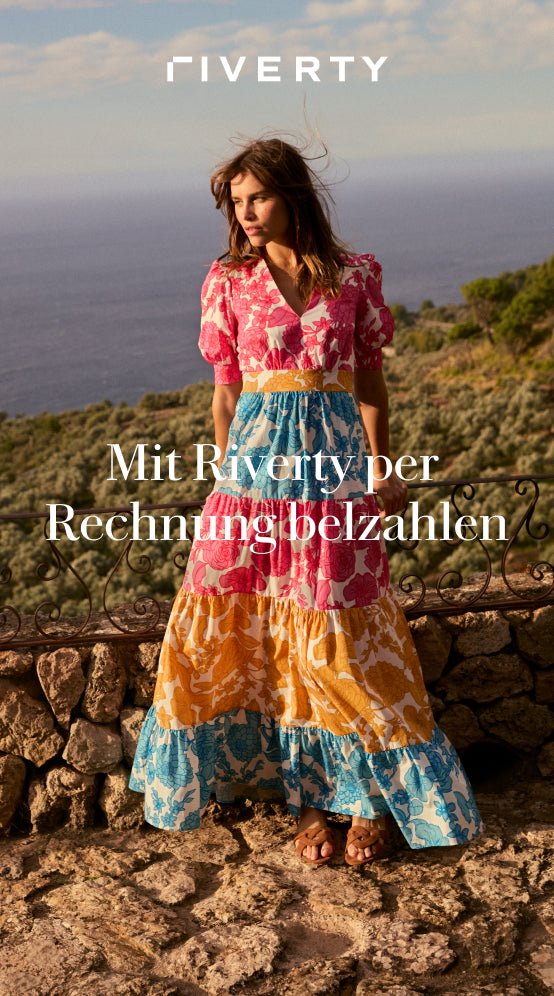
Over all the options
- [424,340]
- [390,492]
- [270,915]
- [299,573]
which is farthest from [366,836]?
[424,340]

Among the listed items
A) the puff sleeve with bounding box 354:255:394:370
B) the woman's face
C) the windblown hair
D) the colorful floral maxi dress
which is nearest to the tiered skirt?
the colorful floral maxi dress

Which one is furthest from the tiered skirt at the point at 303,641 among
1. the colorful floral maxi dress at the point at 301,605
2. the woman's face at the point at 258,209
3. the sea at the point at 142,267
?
the sea at the point at 142,267

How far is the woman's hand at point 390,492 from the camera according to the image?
229cm

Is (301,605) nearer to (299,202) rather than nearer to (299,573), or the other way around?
(299,573)

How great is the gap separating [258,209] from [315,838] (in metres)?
1.64

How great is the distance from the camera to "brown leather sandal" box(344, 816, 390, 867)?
2244 mm

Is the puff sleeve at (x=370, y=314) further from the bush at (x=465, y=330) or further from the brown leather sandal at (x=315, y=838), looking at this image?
the bush at (x=465, y=330)

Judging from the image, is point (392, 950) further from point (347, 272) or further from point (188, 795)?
point (347, 272)

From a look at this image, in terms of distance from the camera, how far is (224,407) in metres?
2.35

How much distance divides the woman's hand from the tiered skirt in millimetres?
66

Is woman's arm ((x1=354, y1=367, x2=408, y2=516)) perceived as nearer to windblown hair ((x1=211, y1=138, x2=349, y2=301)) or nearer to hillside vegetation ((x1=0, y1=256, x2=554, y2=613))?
windblown hair ((x1=211, y1=138, x2=349, y2=301))

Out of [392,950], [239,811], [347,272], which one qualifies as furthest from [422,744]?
[347,272]

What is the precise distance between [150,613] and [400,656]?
2.97 feet

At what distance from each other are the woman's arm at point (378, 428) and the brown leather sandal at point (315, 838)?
87 centimetres
